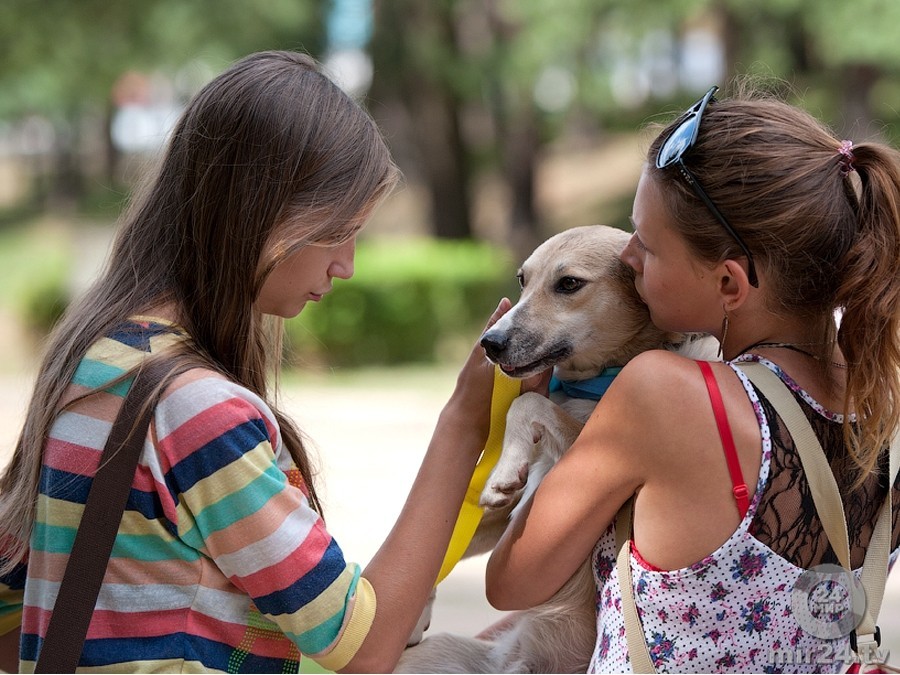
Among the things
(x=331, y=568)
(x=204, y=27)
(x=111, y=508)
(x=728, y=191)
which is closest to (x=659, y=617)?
(x=331, y=568)

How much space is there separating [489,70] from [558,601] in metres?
16.4

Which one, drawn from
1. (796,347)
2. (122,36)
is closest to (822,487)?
(796,347)

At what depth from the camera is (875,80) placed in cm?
1725

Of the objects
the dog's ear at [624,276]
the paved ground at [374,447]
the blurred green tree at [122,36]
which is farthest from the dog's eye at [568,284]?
the blurred green tree at [122,36]

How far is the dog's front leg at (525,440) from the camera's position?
2463mm

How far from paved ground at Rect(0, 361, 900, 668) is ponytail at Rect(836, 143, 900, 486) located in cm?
250

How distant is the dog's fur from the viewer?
2346 mm

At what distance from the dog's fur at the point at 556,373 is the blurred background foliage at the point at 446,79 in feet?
19.4

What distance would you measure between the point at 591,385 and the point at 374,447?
7.38 m

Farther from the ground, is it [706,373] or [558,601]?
[706,373]

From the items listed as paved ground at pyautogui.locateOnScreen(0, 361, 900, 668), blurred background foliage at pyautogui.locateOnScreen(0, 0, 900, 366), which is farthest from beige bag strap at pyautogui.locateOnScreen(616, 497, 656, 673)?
blurred background foliage at pyautogui.locateOnScreen(0, 0, 900, 366)

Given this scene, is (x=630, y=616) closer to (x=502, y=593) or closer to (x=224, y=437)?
(x=502, y=593)

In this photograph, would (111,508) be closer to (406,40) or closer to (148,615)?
(148,615)

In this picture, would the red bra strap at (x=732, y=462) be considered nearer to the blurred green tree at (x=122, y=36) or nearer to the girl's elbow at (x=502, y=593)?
the girl's elbow at (x=502, y=593)
